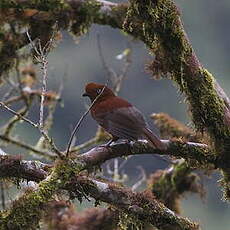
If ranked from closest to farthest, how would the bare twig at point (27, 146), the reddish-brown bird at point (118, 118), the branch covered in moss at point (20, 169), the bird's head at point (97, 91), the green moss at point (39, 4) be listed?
the branch covered in moss at point (20, 169)
the reddish-brown bird at point (118, 118)
the bird's head at point (97, 91)
the green moss at point (39, 4)
the bare twig at point (27, 146)

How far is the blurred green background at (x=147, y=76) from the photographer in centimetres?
5278

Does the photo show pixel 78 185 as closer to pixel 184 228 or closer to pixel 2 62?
pixel 184 228

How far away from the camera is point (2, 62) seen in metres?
7.52

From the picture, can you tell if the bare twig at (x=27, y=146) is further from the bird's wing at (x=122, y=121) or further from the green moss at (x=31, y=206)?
the green moss at (x=31, y=206)

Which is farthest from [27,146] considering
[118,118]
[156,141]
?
[156,141]

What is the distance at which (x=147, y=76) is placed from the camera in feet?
223

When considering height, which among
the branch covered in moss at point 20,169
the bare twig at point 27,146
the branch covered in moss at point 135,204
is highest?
the branch covered in moss at point 20,169

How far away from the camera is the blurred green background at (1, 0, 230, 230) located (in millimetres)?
52781

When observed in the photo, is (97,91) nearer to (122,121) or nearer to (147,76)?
(122,121)

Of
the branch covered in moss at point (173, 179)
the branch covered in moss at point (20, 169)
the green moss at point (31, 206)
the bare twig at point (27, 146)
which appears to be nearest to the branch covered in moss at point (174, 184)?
the branch covered in moss at point (173, 179)

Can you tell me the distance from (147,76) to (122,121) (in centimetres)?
6227

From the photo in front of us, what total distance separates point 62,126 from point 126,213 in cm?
4547

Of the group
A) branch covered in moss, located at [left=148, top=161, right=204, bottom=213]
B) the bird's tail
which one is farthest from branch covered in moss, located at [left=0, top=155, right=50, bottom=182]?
branch covered in moss, located at [left=148, top=161, right=204, bottom=213]

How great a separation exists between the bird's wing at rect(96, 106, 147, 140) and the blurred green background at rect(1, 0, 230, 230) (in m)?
37.1
